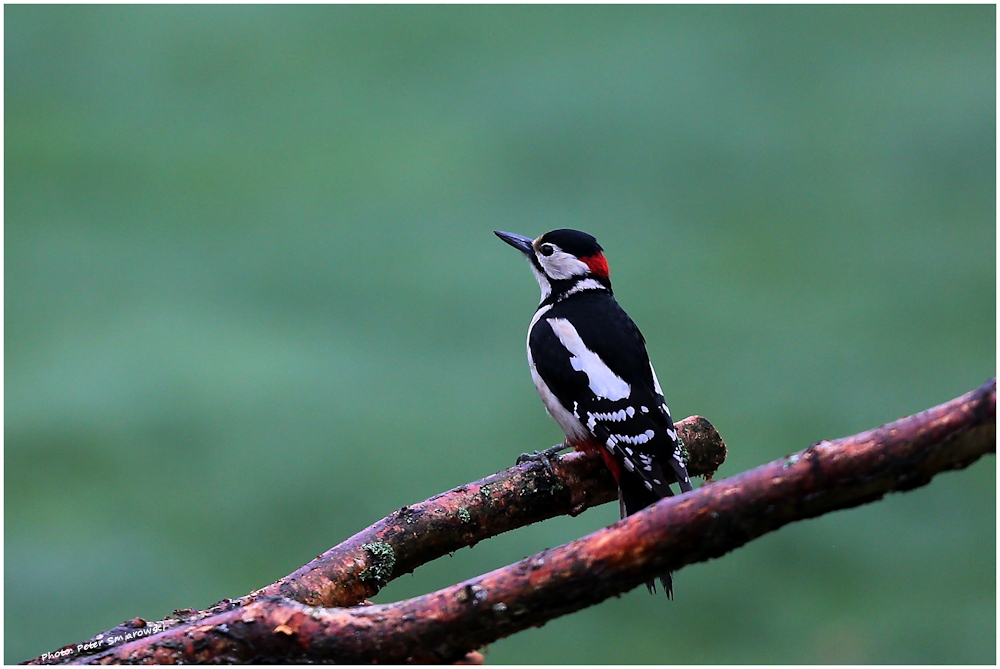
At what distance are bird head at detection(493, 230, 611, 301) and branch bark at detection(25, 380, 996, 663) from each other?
1428 mm

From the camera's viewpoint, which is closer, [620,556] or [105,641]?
[620,556]

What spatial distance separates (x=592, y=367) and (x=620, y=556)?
3.64 ft

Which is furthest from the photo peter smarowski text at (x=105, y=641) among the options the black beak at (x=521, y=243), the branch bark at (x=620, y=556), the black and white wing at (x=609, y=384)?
the black beak at (x=521, y=243)

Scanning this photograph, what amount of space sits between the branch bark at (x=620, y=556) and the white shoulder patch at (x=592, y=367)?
1008mm

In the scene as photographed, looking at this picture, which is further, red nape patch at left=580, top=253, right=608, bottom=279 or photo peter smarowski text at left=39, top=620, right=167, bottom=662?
red nape patch at left=580, top=253, right=608, bottom=279

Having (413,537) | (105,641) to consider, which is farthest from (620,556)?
(105,641)

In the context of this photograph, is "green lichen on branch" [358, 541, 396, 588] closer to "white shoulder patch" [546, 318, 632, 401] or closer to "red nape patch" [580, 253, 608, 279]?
"white shoulder patch" [546, 318, 632, 401]

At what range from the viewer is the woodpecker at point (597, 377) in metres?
2.08

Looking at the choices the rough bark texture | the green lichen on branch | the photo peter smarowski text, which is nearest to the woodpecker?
the rough bark texture

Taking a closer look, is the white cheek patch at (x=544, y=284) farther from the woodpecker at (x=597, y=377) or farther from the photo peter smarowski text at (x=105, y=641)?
the photo peter smarowski text at (x=105, y=641)

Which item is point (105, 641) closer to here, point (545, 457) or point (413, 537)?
point (413, 537)

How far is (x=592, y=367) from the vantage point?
230 cm

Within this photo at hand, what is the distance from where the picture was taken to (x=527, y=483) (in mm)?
2025

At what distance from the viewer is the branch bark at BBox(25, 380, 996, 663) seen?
3.76 feet
